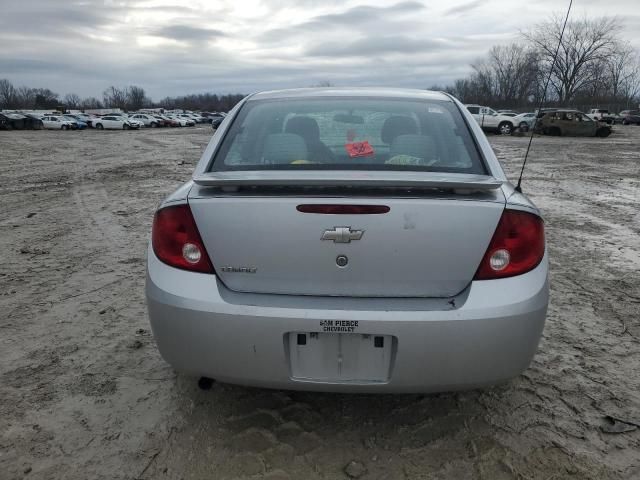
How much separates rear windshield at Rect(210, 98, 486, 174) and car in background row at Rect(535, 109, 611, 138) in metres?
29.5

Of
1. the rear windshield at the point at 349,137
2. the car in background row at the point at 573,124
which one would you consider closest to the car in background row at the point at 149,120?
the car in background row at the point at 573,124

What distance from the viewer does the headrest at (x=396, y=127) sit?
2686mm

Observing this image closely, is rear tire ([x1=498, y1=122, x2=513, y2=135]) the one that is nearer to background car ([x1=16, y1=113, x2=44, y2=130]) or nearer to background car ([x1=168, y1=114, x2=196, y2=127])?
A: background car ([x1=168, y1=114, x2=196, y2=127])

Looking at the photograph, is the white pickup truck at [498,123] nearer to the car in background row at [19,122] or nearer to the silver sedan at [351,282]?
the silver sedan at [351,282]

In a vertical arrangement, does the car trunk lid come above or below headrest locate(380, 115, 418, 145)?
below

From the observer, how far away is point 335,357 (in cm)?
199

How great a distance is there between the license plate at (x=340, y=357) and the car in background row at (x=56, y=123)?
49764 mm

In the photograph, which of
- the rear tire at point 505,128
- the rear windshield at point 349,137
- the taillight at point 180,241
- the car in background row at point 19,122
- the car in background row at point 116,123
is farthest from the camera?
the car in background row at point 116,123

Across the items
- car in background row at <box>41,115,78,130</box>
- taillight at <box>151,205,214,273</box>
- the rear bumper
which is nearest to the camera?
the rear bumper

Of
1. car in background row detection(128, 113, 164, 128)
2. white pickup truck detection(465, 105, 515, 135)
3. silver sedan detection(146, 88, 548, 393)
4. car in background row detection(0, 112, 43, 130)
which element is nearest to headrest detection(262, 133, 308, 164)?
silver sedan detection(146, 88, 548, 393)

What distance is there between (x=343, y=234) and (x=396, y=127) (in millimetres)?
1077

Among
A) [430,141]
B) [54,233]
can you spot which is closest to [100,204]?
[54,233]

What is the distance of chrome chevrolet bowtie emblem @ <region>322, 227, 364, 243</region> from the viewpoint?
1.95 m

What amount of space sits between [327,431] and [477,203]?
129cm
